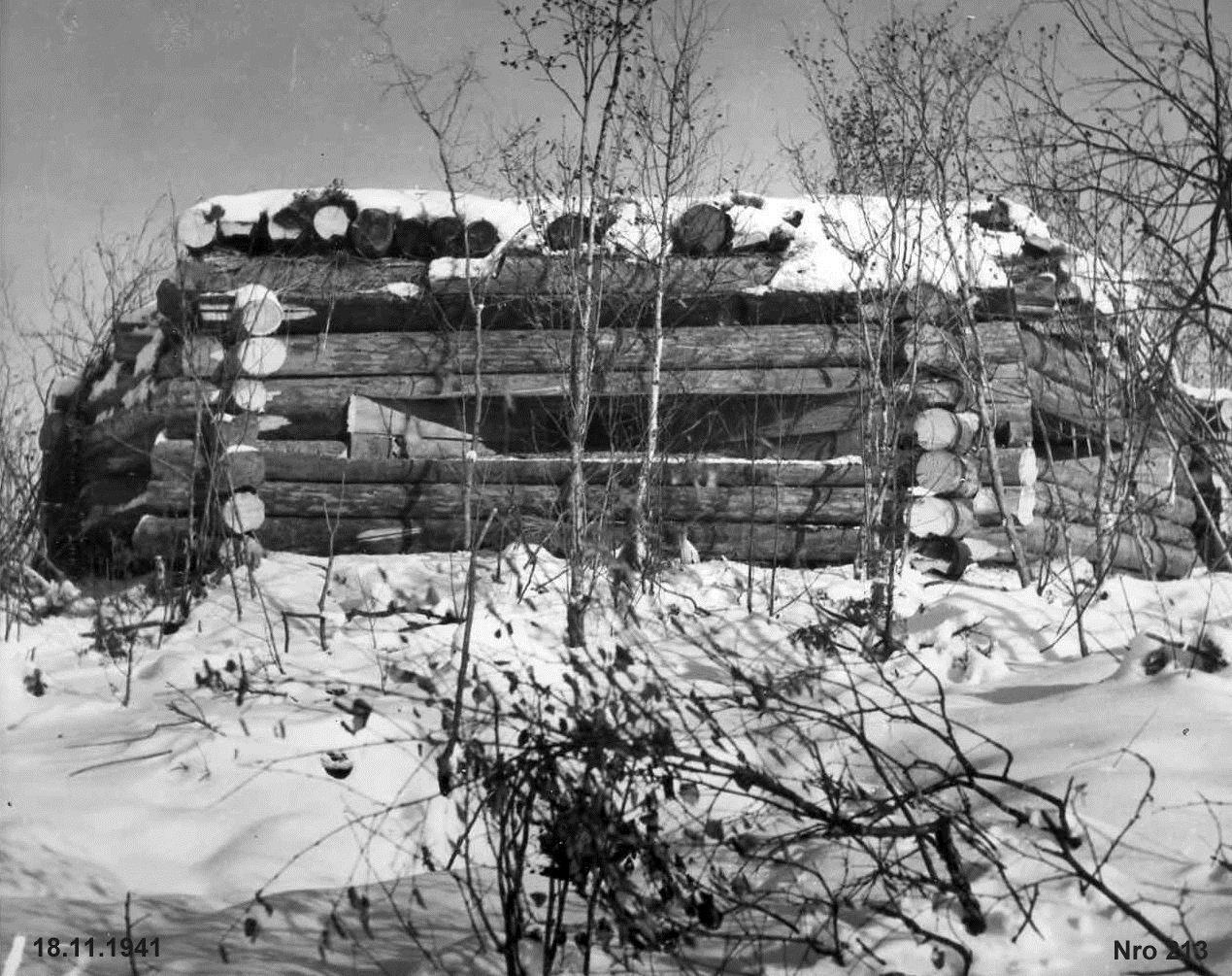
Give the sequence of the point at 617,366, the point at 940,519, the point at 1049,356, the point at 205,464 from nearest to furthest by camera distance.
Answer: the point at 205,464 < the point at 940,519 < the point at 617,366 < the point at 1049,356

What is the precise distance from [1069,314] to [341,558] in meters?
5.24

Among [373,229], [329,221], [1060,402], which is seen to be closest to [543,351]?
[373,229]

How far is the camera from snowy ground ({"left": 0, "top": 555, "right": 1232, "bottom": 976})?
2.87 metres

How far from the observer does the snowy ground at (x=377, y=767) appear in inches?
113

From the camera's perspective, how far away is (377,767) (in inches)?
186

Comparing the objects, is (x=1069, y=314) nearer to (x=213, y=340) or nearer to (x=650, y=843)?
(x=213, y=340)

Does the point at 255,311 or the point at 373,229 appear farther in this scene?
the point at 373,229

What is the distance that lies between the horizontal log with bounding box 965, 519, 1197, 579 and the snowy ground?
91cm

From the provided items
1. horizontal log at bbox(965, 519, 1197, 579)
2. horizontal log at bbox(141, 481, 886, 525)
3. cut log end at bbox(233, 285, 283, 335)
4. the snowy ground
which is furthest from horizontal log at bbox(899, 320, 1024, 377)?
cut log end at bbox(233, 285, 283, 335)

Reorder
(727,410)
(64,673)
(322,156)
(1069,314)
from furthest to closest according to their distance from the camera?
(727,410), (322,156), (1069,314), (64,673)

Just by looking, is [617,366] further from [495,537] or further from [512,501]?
[495,537]

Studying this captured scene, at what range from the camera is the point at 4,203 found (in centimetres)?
452

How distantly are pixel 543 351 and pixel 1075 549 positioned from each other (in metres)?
4.67

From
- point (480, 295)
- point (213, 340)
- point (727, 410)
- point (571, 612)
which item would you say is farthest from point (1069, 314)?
point (213, 340)
